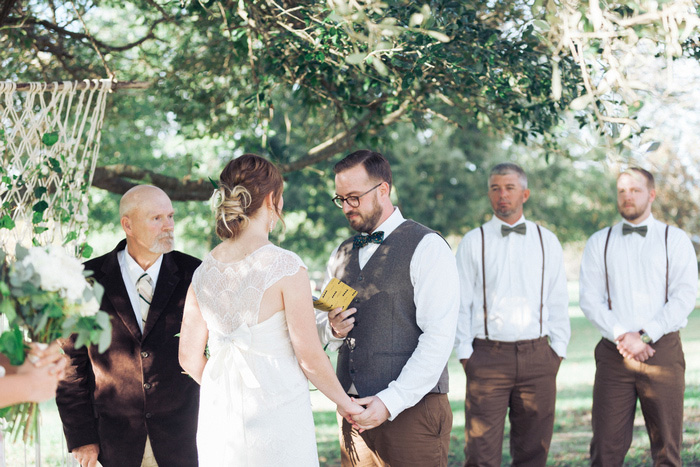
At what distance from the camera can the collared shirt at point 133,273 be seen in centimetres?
359

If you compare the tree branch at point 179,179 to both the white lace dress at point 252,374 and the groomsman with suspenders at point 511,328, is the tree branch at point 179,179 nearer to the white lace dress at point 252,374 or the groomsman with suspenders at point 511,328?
the groomsman with suspenders at point 511,328

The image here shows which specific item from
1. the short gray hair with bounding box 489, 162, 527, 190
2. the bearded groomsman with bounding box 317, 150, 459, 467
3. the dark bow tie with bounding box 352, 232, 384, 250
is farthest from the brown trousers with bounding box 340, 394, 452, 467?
the short gray hair with bounding box 489, 162, 527, 190

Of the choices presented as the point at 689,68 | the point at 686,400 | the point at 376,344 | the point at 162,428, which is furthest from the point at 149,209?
the point at 686,400

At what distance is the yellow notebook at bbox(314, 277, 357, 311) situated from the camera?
332 centimetres

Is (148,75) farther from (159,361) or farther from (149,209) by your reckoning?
(159,361)

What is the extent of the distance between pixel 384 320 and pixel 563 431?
198 inches

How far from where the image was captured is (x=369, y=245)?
365cm

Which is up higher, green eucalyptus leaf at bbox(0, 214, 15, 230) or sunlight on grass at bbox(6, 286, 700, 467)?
green eucalyptus leaf at bbox(0, 214, 15, 230)

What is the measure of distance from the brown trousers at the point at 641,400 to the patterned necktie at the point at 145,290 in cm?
329

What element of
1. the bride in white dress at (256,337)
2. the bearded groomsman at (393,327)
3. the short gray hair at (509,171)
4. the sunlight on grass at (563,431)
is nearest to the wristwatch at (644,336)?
the short gray hair at (509,171)

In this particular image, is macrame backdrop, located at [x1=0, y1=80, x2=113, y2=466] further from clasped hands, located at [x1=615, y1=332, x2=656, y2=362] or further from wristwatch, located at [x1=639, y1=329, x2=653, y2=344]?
wristwatch, located at [x1=639, y1=329, x2=653, y2=344]

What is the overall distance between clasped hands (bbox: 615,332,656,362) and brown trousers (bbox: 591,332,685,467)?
72mm

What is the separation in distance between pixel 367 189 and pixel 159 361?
1.33 m

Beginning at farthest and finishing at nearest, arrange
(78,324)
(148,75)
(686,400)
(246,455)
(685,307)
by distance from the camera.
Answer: (686,400) → (148,75) → (685,307) → (246,455) → (78,324)
